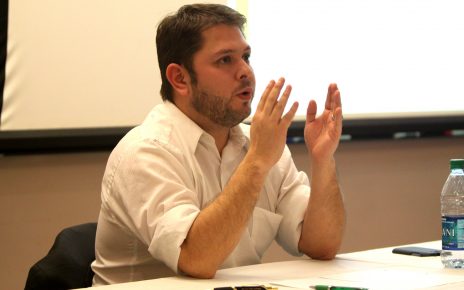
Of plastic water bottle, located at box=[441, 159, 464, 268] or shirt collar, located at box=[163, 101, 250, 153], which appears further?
shirt collar, located at box=[163, 101, 250, 153]

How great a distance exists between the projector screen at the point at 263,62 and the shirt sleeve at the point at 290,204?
0.91m

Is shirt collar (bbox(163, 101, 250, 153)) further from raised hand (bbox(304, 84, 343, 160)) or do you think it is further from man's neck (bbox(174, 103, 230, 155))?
raised hand (bbox(304, 84, 343, 160))

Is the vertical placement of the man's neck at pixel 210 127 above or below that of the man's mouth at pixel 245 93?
below

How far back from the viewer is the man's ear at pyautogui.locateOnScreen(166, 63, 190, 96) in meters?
2.17

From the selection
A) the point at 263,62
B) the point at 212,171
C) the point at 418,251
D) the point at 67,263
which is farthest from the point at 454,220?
the point at 263,62

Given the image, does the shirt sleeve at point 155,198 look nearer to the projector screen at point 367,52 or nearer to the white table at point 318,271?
the white table at point 318,271

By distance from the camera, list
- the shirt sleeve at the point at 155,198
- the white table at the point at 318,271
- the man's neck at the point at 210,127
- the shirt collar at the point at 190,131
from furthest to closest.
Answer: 1. the man's neck at the point at 210,127
2. the shirt collar at the point at 190,131
3. the shirt sleeve at the point at 155,198
4. the white table at the point at 318,271

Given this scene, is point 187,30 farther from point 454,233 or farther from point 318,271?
point 454,233

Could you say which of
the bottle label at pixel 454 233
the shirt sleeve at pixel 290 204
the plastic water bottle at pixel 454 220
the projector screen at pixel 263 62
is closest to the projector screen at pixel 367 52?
the projector screen at pixel 263 62

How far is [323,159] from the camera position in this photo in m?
2.16

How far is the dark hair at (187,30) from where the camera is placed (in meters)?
2.14

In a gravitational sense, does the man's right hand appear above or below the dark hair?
below

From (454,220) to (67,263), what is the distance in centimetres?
99

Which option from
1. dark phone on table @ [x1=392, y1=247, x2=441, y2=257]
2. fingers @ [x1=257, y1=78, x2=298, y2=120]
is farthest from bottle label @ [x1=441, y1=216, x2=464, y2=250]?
fingers @ [x1=257, y1=78, x2=298, y2=120]
